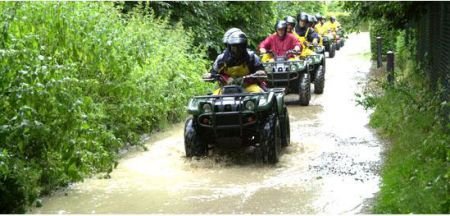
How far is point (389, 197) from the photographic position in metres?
6.14

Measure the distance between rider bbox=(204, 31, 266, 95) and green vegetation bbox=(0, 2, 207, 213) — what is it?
1.15 m

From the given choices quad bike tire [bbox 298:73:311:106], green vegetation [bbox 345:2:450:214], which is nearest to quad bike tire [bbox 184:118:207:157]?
green vegetation [bbox 345:2:450:214]

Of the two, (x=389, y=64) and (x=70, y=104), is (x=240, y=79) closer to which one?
(x=70, y=104)

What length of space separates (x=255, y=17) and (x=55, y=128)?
13.1m

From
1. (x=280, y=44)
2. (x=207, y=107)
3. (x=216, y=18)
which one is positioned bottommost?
(x=207, y=107)

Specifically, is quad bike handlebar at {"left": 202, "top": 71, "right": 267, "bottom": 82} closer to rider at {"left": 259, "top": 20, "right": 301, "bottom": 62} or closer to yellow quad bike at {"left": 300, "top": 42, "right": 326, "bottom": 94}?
rider at {"left": 259, "top": 20, "right": 301, "bottom": 62}

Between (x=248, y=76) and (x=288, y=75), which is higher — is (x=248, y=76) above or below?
above

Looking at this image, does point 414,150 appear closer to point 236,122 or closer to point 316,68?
point 236,122

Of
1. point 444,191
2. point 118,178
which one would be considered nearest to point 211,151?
point 118,178

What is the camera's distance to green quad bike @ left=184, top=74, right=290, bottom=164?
8.45m

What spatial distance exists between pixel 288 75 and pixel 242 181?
20.0ft

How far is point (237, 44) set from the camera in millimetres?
9125

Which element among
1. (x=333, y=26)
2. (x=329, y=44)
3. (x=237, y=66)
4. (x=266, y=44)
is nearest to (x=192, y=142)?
(x=237, y=66)

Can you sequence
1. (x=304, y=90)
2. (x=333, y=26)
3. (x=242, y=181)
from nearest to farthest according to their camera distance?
(x=242, y=181) → (x=304, y=90) → (x=333, y=26)
